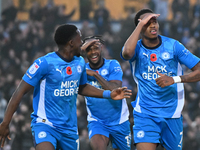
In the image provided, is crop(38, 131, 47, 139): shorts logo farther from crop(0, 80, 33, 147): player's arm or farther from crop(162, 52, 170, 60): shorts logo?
crop(162, 52, 170, 60): shorts logo

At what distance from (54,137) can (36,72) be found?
2.95ft

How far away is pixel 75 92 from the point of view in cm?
495

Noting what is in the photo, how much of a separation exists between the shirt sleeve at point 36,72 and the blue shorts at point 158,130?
1.64 m

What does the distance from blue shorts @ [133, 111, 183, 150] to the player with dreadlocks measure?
29.4 inches

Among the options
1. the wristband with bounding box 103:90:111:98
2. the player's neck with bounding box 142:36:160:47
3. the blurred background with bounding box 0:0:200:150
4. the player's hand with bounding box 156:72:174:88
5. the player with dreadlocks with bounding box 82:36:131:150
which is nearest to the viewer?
the player's hand with bounding box 156:72:174:88

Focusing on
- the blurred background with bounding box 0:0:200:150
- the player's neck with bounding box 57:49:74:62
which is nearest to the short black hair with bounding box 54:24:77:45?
the player's neck with bounding box 57:49:74:62

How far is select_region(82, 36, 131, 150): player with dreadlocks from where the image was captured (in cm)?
602

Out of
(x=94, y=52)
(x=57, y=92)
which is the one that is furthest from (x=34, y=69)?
(x=94, y=52)

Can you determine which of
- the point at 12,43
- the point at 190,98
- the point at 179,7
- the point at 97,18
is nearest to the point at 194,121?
the point at 190,98

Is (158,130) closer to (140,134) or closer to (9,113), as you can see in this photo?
(140,134)

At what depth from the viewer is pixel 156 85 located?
527cm

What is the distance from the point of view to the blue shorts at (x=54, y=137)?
4.58 metres

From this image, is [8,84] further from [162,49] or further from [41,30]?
[162,49]

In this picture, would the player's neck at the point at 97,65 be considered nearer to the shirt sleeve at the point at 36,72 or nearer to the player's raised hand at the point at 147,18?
the player's raised hand at the point at 147,18
